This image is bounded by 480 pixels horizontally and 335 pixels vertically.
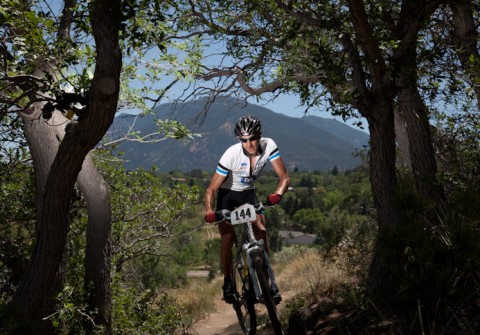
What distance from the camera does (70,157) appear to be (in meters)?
5.92

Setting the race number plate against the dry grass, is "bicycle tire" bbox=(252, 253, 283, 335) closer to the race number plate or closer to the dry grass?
the race number plate

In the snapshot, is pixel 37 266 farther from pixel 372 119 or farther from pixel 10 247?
pixel 372 119

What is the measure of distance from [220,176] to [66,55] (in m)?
2.30

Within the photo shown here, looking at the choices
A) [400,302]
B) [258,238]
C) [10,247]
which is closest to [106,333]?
[10,247]

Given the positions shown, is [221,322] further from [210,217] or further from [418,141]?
[210,217]

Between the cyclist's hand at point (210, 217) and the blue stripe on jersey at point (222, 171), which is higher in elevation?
the blue stripe on jersey at point (222, 171)

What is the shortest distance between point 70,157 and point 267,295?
260 centimetres

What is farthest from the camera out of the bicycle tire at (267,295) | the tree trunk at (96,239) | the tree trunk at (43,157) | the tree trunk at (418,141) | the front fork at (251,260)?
the tree trunk at (418,141)

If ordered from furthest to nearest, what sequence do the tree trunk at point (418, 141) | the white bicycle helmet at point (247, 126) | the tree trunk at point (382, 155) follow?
the tree trunk at point (418, 141) → the tree trunk at point (382, 155) → the white bicycle helmet at point (247, 126)

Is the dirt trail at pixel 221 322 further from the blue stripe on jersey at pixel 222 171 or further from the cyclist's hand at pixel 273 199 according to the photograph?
the cyclist's hand at pixel 273 199

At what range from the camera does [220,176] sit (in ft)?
19.7

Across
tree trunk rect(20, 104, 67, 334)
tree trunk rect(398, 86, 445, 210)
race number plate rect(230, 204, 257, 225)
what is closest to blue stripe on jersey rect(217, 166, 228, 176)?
race number plate rect(230, 204, 257, 225)

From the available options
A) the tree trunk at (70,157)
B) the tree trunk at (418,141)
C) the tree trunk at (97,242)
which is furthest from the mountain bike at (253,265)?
the tree trunk at (418,141)

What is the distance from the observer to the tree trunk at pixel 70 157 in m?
5.46
